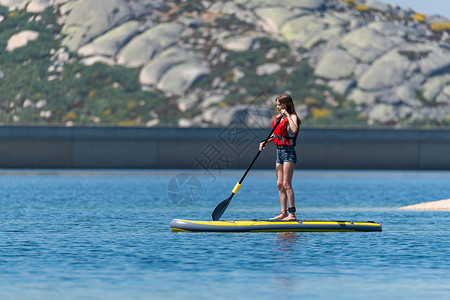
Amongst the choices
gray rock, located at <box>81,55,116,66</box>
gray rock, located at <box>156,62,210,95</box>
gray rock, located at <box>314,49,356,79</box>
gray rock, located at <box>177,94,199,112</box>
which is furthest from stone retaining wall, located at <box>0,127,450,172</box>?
gray rock, located at <box>81,55,116,66</box>

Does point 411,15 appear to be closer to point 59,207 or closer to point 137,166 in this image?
point 137,166

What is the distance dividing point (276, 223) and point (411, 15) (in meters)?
137

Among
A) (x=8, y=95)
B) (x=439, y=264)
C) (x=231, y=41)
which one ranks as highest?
(x=231, y=41)

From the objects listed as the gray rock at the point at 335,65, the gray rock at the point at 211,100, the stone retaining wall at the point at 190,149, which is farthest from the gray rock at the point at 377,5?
the stone retaining wall at the point at 190,149

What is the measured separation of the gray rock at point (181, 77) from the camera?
415ft

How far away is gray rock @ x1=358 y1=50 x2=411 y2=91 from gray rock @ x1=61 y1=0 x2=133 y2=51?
123 feet

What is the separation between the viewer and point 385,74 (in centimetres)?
12888

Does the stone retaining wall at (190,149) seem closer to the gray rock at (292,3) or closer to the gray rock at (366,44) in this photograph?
the gray rock at (366,44)

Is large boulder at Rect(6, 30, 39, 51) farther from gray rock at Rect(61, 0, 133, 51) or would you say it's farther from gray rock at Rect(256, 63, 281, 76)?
gray rock at Rect(256, 63, 281, 76)

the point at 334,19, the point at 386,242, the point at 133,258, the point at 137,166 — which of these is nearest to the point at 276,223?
the point at 386,242

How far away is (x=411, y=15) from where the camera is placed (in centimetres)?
15275

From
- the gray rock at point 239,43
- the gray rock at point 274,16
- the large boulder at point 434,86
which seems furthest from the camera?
the gray rock at point 274,16

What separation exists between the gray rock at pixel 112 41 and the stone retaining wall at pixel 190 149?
173 ft

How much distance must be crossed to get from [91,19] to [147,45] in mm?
12083
